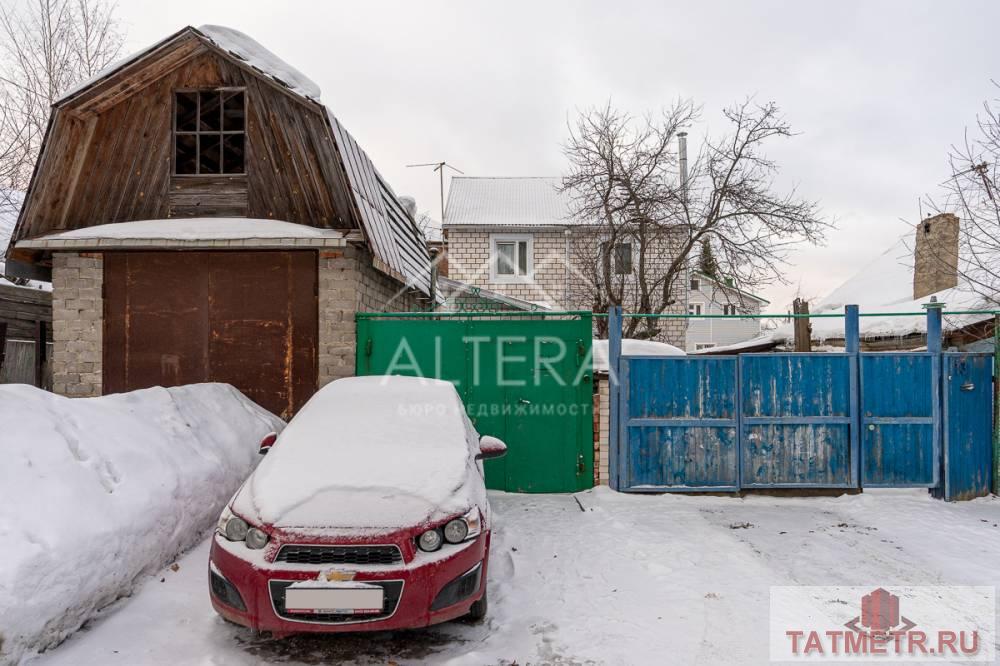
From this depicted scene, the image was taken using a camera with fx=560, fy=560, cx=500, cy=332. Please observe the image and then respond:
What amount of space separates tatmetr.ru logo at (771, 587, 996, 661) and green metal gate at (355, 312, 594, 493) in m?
3.00

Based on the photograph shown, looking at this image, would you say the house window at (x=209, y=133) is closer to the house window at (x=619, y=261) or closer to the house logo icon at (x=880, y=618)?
the house logo icon at (x=880, y=618)

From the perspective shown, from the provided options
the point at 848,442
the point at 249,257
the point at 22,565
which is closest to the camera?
the point at 22,565

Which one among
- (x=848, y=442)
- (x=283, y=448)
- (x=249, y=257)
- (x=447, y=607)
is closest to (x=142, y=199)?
(x=249, y=257)

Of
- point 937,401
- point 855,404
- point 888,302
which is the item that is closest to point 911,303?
point 888,302

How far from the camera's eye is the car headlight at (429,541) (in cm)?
327

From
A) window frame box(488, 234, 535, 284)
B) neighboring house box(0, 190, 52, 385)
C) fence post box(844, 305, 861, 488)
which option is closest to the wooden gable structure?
neighboring house box(0, 190, 52, 385)

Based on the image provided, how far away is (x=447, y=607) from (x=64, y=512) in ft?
7.71

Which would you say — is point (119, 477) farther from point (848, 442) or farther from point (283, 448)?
point (848, 442)

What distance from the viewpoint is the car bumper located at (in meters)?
3.10

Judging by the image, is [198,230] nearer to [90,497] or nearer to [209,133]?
[209,133]

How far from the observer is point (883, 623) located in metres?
3.74

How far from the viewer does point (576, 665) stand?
10.5 feet

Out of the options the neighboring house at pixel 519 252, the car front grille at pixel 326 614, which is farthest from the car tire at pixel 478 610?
the neighboring house at pixel 519 252

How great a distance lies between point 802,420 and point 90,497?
22.5ft
